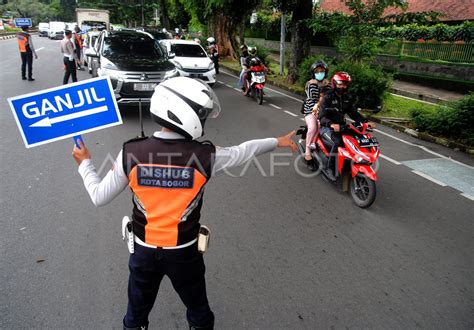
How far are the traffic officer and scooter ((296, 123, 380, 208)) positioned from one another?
10.7 ft

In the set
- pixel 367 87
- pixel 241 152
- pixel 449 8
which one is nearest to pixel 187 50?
pixel 367 87

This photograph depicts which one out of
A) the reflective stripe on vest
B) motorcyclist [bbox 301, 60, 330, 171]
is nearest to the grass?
motorcyclist [bbox 301, 60, 330, 171]

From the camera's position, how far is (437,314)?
3.07 m

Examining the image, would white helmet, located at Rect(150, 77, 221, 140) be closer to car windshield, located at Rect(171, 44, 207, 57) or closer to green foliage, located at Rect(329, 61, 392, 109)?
green foliage, located at Rect(329, 61, 392, 109)

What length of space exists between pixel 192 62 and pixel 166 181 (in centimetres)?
1266

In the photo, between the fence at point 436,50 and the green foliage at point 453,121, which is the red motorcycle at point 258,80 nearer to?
the green foliage at point 453,121

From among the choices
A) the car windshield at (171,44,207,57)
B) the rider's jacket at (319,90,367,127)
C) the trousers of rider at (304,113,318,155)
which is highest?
the car windshield at (171,44,207,57)

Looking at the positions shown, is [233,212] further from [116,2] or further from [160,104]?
[116,2]

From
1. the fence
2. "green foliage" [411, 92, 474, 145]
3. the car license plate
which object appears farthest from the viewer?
the fence

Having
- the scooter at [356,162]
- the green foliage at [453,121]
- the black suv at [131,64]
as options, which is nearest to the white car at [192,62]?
the black suv at [131,64]

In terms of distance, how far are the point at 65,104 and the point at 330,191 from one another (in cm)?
415

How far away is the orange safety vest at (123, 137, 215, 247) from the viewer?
6.18ft

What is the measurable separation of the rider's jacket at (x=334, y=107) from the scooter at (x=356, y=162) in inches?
9.6

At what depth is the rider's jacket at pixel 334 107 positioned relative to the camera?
5453mm
